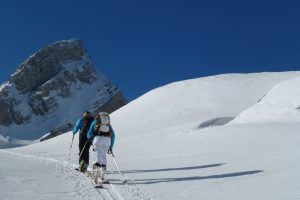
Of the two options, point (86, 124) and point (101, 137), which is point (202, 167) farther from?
point (86, 124)

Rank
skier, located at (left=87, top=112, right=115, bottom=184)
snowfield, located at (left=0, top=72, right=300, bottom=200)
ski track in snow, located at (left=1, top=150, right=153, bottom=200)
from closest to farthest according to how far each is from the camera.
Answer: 1. ski track in snow, located at (left=1, top=150, right=153, bottom=200)
2. snowfield, located at (left=0, top=72, right=300, bottom=200)
3. skier, located at (left=87, top=112, right=115, bottom=184)

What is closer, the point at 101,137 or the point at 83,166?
the point at 101,137

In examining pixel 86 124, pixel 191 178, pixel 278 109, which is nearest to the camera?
Result: pixel 191 178

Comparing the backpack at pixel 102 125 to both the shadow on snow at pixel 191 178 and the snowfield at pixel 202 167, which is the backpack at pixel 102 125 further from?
the shadow on snow at pixel 191 178

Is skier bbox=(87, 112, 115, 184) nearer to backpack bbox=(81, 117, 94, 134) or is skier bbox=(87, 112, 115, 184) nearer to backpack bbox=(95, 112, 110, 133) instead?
backpack bbox=(95, 112, 110, 133)

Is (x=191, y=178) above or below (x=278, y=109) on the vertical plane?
below

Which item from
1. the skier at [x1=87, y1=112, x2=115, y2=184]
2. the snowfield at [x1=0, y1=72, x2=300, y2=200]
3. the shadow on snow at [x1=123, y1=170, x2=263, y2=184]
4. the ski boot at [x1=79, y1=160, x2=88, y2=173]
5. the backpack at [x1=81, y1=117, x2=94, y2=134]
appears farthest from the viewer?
the backpack at [x1=81, y1=117, x2=94, y2=134]

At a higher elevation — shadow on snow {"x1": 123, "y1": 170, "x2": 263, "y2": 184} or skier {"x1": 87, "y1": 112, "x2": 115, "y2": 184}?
skier {"x1": 87, "y1": 112, "x2": 115, "y2": 184}

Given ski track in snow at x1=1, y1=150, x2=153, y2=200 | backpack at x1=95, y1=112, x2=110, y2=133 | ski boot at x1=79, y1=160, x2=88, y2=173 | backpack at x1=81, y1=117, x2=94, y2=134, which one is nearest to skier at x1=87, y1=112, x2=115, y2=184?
backpack at x1=95, y1=112, x2=110, y2=133

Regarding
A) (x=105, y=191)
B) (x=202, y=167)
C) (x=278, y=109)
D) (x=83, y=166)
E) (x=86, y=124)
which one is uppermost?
(x=278, y=109)

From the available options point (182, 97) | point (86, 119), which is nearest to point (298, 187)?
point (86, 119)

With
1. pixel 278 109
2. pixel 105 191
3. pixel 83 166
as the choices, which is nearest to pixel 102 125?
pixel 105 191

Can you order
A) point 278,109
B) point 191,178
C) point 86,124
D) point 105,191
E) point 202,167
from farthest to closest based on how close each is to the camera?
point 278,109 → point 86,124 → point 202,167 → point 191,178 → point 105,191

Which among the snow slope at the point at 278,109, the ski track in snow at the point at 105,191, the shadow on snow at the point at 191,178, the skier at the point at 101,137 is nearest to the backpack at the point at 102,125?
the skier at the point at 101,137
